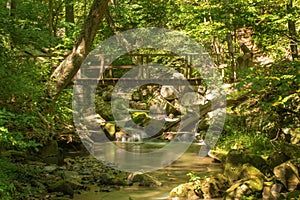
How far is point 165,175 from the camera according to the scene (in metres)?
9.94

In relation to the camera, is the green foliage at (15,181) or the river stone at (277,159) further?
the river stone at (277,159)

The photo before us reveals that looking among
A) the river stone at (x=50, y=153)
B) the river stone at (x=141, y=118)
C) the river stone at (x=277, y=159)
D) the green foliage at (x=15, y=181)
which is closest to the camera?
the green foliage at (x=15, y=181)

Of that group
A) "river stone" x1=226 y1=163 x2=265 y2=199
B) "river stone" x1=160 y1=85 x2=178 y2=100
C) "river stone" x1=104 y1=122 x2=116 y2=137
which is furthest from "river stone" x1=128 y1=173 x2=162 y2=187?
"river stone" x1=160 y1=85 x2=178 y2=100

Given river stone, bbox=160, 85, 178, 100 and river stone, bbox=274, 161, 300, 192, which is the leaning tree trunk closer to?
river stone, bbox=274, 161, 300, 192

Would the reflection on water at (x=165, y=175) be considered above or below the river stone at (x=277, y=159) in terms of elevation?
below

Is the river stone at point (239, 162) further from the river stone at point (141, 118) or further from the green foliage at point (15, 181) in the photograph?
the river stone at point (141, 118)

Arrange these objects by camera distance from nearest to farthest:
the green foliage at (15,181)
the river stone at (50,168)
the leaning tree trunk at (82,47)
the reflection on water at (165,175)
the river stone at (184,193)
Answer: the green foliage at (15,181)
the river stone at (184,193)
the reflection on water at (165,175)
the leaning tree trunk at (82,47)
the river stone at (50,168)

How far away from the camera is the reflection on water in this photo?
7.99 metres

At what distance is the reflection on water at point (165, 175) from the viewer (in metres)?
7.99

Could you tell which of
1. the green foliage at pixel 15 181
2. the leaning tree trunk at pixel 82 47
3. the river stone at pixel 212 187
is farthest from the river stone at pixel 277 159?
the green foliage at pixel 15 181

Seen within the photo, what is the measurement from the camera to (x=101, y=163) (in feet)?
36.0

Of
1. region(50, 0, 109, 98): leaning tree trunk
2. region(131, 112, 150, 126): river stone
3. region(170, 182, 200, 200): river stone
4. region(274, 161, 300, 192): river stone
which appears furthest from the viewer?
region(131, 112, 150, 126): river stone

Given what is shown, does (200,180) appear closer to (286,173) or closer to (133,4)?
(286,173)

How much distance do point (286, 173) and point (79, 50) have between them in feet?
15.1
